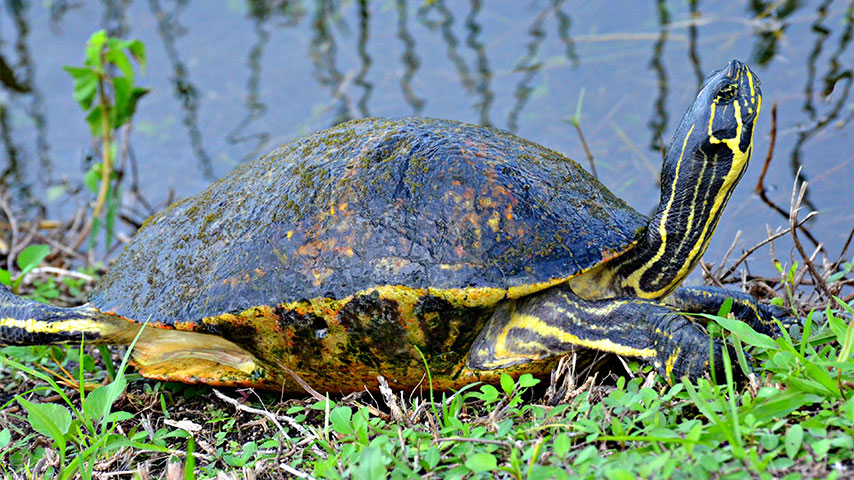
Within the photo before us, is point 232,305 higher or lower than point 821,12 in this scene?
lower

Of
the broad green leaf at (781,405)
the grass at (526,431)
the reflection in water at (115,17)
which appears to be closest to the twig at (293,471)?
the grass at (526,431)

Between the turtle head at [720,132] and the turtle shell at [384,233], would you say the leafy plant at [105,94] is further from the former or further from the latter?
the turtle head at [720,132]

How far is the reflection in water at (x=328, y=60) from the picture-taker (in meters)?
7.12

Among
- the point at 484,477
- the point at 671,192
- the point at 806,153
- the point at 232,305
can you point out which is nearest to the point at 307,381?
the point at 232,305

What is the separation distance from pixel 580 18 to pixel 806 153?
297cm

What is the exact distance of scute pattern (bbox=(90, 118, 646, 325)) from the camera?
2863 millimetres

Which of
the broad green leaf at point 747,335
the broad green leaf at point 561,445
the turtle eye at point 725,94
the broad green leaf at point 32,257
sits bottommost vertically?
the broad green leaf at point 32,257

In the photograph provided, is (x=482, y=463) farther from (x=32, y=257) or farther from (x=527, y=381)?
(x=32, y=257)

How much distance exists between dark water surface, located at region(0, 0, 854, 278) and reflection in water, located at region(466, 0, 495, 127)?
2cm

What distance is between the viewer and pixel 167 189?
6715 millimetres

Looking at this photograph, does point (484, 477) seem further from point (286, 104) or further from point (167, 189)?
point (286, 104)

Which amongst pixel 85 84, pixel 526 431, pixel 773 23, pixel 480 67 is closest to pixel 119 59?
pixel 85 84

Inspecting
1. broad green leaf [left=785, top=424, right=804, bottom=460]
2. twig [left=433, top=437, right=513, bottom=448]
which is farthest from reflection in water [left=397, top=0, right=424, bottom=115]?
broad green leaf [left=785, top=424, right=804, bottom=460]

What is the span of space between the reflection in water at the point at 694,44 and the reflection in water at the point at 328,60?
3.09 meters
